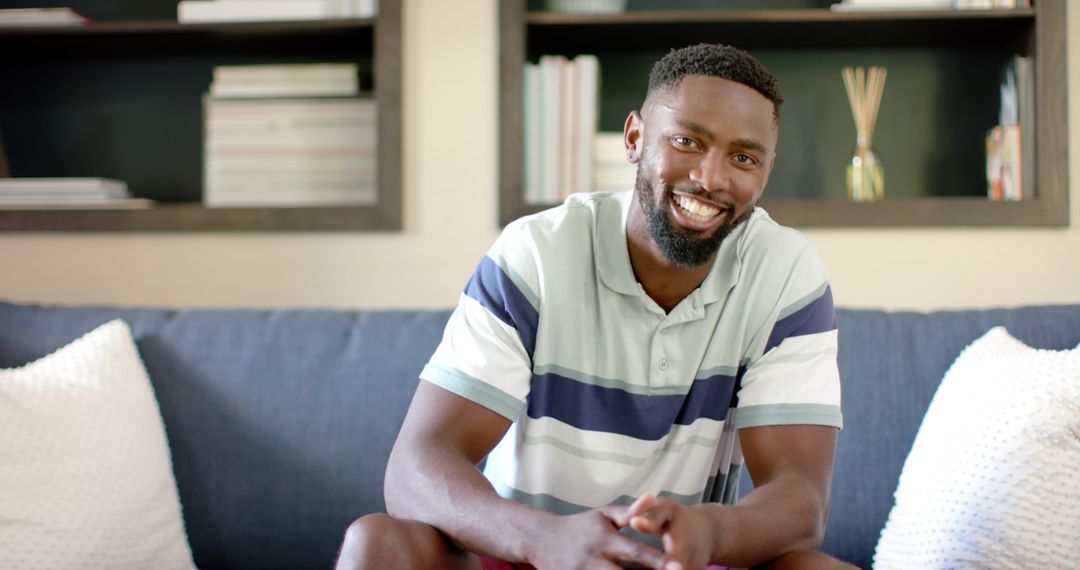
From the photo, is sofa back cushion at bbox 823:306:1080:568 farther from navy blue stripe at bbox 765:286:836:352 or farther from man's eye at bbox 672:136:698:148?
man's eye at bbox 672:136:698:148

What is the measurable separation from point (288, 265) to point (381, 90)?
0.42m

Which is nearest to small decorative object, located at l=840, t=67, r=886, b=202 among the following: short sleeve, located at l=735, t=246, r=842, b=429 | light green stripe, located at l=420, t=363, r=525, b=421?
short sleeve, located at l=735, t=246, r=842, b=429

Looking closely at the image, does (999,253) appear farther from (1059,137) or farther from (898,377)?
(898,377)

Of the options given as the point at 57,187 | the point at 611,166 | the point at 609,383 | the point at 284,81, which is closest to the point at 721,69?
the point at 609,383

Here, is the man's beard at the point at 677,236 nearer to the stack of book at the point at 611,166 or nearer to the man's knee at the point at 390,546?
the man's knee at the point at 390,546

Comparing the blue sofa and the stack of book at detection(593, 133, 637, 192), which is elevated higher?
the stack of book at detection(593, 133, 637, 192)

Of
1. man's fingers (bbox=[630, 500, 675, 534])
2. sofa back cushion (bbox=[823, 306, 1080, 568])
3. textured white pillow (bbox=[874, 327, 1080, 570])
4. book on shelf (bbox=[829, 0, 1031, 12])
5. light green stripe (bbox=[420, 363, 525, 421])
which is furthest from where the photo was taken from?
book on shelf (bbox=[829, 0, 1031, 12])

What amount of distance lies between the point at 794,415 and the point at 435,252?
104 centimetres

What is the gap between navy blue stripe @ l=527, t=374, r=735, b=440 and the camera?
52.3 inches

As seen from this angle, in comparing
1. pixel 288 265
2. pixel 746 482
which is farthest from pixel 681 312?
pixel 288 265

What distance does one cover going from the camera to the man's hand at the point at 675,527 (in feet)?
3.37

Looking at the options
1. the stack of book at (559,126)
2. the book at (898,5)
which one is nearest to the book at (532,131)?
the stack of book at (559,126)

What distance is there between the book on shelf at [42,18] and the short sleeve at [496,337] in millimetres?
1320

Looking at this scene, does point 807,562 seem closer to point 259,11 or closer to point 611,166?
point 611,166
